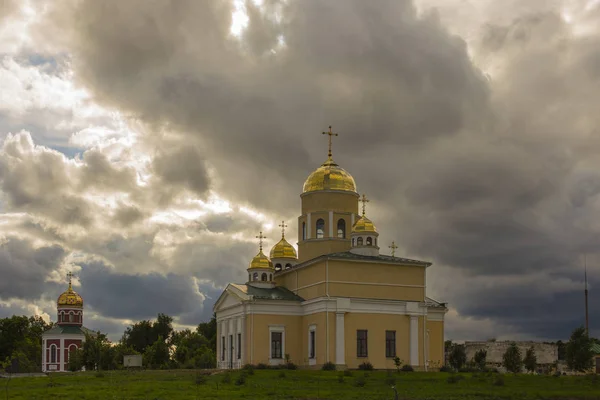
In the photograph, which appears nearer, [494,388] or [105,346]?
[494,388]

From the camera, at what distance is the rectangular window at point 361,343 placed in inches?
2142

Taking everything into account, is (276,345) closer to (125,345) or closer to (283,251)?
(283,251)

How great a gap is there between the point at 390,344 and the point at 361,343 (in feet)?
7.20

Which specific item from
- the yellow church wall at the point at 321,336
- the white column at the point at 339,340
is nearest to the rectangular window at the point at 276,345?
the yellow church wall at the point at 321,336

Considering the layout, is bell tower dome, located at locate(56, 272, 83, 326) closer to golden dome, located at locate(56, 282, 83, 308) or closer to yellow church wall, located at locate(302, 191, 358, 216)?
golden dome, located at locate(56, 282, 83, 308)

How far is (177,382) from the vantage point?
39.8 m

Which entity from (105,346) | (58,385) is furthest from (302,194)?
(58,385)

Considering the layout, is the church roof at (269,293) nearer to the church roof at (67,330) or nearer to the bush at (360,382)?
the bush at (360,382)

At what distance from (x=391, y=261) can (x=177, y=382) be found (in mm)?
20886

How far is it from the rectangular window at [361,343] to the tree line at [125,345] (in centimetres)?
1984

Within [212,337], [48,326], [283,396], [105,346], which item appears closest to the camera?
[283,396]

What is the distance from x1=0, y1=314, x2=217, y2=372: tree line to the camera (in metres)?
73.2

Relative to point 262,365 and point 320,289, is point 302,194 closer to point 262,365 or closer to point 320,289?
point 320,289

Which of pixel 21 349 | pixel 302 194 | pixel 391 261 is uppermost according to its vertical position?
pixel 302 194
